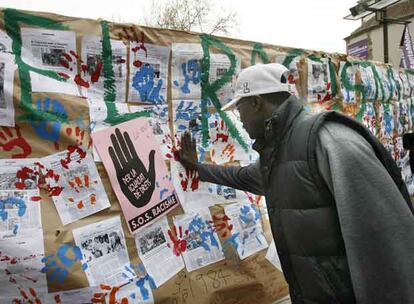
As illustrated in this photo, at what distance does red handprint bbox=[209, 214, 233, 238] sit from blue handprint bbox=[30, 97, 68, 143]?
1113mm

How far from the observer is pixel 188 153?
104 inches

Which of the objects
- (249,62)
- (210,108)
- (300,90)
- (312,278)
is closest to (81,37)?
(210,108)

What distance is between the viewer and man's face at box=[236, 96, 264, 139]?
2.03 meters

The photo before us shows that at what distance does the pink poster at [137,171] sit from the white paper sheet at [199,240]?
0.47ft

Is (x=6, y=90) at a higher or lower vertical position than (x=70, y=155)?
higher

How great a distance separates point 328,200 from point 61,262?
1.28 metres

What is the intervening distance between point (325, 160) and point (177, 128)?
1208 millimetres

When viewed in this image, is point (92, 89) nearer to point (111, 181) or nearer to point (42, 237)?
point (111, 181)

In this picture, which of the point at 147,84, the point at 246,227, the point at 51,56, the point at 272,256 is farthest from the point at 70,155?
the point at 272,256

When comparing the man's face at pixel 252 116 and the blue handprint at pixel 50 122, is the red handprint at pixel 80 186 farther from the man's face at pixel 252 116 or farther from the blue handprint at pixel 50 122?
the man's face at pixel 252 116

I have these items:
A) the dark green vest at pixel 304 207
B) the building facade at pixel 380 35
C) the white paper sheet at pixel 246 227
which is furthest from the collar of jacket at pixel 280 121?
the building facade at pixel 380 35

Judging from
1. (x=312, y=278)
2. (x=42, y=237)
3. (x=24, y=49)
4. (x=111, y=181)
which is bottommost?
(x=312, y=278)

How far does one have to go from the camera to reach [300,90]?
359cm

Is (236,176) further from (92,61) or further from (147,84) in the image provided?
(92,61)
